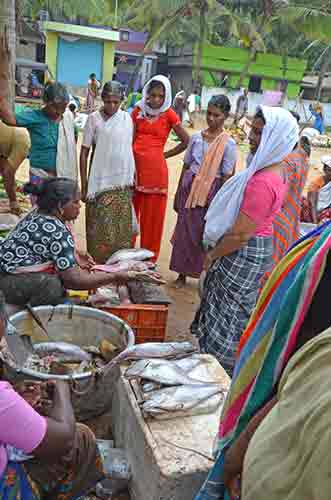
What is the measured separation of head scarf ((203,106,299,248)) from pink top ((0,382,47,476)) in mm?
1590

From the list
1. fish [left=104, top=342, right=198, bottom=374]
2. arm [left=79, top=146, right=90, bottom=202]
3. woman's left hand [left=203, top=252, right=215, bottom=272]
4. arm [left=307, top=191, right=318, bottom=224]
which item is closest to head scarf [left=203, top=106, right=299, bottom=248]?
woman's left hand [left=203, top=252, right=215, bottom=272]

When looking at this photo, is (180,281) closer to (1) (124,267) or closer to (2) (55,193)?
(1) (124,267)

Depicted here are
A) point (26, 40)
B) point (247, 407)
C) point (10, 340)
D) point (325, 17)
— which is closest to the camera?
point (247, 407)

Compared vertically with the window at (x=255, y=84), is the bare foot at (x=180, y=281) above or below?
below

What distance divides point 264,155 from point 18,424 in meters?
1.80

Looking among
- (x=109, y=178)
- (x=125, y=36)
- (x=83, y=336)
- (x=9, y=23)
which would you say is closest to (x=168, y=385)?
(x=83, y=336)

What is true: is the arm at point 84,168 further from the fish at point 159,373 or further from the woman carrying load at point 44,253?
the fish at point 159,373

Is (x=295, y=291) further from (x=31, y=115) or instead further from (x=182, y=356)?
(x=31, y=115)

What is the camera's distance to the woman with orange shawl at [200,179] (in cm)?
421

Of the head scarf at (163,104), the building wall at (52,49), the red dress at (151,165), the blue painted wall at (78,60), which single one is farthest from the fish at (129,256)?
the blue painted wall at (78,60)

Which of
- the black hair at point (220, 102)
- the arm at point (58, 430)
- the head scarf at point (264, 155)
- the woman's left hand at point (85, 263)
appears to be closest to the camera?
the arm at point (58, 430)

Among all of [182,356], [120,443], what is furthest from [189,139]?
[120,443]

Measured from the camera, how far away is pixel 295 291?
4.26ft

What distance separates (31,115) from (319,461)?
13.8 feet
